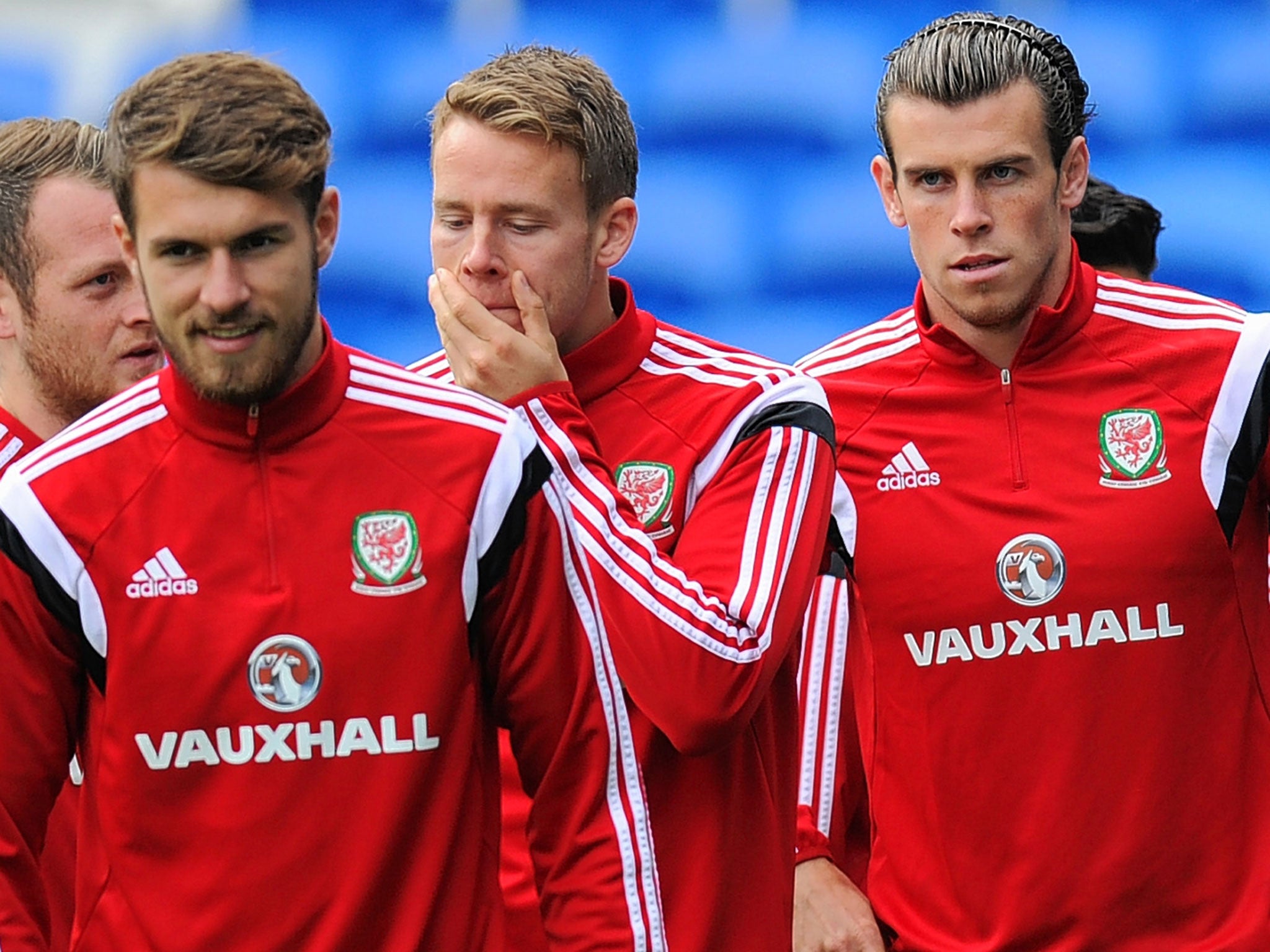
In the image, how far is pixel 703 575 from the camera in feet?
9.08

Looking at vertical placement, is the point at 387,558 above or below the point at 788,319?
below

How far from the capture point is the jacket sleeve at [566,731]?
2426mm

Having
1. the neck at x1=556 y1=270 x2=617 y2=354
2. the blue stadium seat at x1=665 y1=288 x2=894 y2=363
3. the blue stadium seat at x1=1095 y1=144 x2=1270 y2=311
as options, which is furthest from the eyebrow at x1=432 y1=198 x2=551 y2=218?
the blue stadium seat at x1=1095 y1=144 x2=1270 y2=311

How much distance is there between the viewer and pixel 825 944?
10.5 ft

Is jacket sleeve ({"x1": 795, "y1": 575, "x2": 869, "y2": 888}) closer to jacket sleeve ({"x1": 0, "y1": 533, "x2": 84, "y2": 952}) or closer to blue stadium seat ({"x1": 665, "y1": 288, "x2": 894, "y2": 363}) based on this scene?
jacket sleeve ({"x1": 0, "y1": 533, "x2": 84, "y2": 952})

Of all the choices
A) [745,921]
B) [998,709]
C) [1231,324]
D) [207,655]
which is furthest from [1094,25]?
[207,655]

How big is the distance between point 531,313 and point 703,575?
0.41m

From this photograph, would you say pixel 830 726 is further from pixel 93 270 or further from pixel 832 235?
pixel 832 235

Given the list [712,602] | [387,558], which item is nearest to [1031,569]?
[712,602]

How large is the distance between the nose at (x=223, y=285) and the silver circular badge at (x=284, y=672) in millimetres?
367

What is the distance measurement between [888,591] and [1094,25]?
257cm

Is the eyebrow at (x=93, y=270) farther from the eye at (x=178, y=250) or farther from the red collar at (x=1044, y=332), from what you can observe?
the red collar at (x=1044, y=332)

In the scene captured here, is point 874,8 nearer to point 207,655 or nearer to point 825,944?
point 825,944

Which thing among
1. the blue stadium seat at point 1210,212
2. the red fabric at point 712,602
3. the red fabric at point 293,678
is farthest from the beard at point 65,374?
the blue stadium seat at point 1210,212
